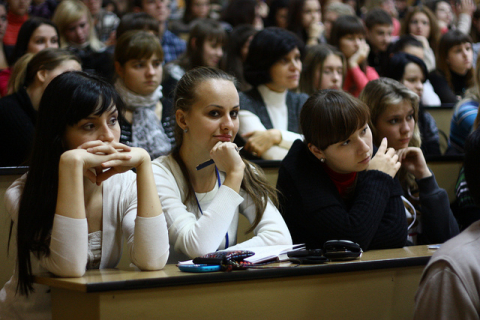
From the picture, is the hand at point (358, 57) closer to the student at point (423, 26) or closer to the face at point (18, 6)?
the student at point (423, 26)

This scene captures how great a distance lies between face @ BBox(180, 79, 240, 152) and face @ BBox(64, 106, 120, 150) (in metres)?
0.35

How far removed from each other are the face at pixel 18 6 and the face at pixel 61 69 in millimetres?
2096

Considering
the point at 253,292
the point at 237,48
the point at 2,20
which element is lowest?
the point at 253,292

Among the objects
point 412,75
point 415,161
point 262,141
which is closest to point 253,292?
point 415,161

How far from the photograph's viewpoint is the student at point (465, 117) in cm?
308

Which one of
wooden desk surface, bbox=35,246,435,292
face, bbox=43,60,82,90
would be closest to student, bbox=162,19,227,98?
face, bbox=43,60,82,90

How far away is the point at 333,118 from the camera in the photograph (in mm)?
1958

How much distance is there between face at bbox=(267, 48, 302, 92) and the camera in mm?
3359

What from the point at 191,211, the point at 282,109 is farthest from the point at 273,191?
the point at 282,109

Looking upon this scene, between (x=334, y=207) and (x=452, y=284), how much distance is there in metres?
0.75

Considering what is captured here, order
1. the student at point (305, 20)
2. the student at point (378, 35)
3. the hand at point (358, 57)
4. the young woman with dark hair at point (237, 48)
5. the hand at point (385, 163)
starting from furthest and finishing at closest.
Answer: the student at point (305, 20), the student at point (378, 35), the hand at point (358, 57), the young woman with dark hair at point (237, 48), the hand at point (385, 163)

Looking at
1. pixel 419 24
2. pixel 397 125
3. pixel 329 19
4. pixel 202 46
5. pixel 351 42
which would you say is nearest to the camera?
pixel 397 125

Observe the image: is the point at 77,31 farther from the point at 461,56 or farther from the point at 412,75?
the point at 461,56

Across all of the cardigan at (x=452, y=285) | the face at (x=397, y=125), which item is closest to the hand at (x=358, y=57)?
the face at (x=397, y=125)
